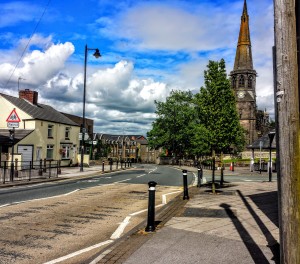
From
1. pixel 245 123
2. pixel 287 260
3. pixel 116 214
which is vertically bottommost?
pixel 116 214

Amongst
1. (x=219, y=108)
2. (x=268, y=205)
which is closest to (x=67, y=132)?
(x=219, y=108)

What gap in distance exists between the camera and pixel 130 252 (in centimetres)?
557

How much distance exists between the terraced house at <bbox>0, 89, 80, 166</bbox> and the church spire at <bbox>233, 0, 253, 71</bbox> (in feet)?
197

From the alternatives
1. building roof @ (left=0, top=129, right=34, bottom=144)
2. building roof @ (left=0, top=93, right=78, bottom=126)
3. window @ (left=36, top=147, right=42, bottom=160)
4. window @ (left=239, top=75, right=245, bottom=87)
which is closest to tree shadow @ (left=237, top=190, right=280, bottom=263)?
building roof @ (left=0, top=129, right=34, bottom=144)

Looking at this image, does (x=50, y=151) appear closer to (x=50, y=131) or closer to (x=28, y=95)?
(x=50, y=131)

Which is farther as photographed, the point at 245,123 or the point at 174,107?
the point at 245,123

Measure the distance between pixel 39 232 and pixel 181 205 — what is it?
195 inches

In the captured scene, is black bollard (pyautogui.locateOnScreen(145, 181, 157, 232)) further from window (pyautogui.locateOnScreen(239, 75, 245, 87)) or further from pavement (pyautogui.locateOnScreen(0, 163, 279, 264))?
window (pyautogui.locateOnScreen(239, 75, 245, 87))

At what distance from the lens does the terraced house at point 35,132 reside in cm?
3136

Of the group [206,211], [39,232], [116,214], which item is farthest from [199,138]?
[39,232]

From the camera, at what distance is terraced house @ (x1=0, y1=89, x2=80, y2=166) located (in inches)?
1235

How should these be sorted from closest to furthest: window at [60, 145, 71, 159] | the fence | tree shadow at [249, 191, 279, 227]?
tree shadow at [249, 191, 279, 227] < the fence < window at [60, 145, 71, 159]

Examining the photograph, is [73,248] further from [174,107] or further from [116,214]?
[174,107]

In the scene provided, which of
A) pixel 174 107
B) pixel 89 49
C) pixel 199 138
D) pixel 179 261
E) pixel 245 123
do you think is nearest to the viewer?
pixel 179 261
